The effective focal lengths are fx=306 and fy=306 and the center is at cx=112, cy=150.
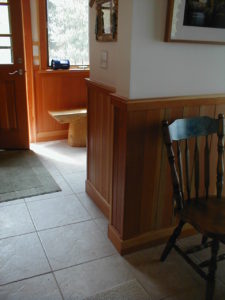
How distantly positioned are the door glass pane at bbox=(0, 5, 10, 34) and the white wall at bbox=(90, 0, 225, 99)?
1868 millimetres

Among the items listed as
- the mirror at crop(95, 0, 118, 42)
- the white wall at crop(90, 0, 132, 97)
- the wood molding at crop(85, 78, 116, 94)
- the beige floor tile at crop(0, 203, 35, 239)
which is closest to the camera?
the white wall at crop(90, 0, 132, 97)

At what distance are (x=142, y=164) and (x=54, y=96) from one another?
2.42 meters

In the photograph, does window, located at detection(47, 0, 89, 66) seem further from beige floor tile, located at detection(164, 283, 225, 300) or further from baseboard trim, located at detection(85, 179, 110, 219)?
beige floor tile, located at detection(164, 283, 225, 300)

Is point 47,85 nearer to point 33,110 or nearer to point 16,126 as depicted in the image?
point 33,110

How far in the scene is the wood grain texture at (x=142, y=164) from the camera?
1.75 meters

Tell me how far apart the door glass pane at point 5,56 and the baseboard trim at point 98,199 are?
1760mm

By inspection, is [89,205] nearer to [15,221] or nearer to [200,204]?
[15,221]

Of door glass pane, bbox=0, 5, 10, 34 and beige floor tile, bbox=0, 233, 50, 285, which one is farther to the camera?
door glass pane, bbox=0, 5, 10, 34

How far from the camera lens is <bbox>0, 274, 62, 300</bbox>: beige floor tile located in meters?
1.64

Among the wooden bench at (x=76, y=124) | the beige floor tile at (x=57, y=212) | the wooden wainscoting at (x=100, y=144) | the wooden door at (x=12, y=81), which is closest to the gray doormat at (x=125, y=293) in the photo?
the wooden wainscoting at (x=100, y=144)

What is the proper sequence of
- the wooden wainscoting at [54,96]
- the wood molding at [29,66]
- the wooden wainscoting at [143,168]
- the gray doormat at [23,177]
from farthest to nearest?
the wooden wainscoting at [54,96], the wood molding at [29,66], the gray doormat at [23,177], the wooden wainscoting at [143,168]

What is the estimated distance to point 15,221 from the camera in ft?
7.60

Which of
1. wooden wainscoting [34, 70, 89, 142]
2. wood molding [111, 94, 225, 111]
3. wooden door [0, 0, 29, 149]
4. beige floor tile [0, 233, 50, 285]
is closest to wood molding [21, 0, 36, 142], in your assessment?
wooden wainscoting [34, 70, 89, 142]

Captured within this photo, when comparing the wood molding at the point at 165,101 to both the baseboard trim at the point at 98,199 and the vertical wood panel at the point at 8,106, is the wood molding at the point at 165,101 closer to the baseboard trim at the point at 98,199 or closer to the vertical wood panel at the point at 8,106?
the baseboard trim at the point at 98,199
